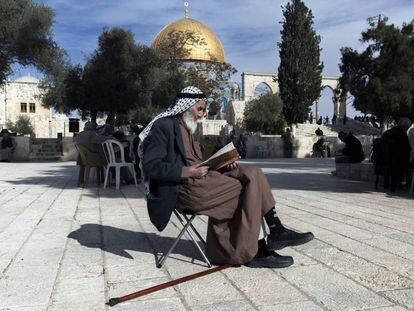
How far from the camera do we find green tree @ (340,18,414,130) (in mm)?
21578

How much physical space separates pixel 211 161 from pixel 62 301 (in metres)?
1.32

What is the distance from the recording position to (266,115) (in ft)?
165

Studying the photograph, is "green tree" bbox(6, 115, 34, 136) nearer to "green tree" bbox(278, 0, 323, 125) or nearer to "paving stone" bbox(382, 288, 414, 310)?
"green tree" bbox(278, 0, 323, 125)

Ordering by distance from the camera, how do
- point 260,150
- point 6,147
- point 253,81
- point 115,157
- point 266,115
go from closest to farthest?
point 115,157 < point 6,147 < point 260,150 < point 266,115 < point 253,81

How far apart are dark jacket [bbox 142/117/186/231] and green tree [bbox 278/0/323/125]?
36.4 m

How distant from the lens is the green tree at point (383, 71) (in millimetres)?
21578

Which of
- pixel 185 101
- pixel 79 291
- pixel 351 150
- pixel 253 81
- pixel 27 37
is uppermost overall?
pixel 253 81

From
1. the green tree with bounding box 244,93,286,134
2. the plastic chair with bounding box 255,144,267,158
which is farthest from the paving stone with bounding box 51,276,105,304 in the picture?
the green tree with bounding box 244,93,286,134

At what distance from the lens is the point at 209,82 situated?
37.8m

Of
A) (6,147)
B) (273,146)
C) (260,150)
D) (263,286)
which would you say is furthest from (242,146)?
(263,286)

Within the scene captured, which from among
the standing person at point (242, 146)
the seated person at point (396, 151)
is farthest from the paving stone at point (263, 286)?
the standing person at point (242, 146)

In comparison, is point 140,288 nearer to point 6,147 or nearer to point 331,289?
point 331,289

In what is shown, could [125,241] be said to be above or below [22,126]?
below

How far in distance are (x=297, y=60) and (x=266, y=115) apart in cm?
1206
